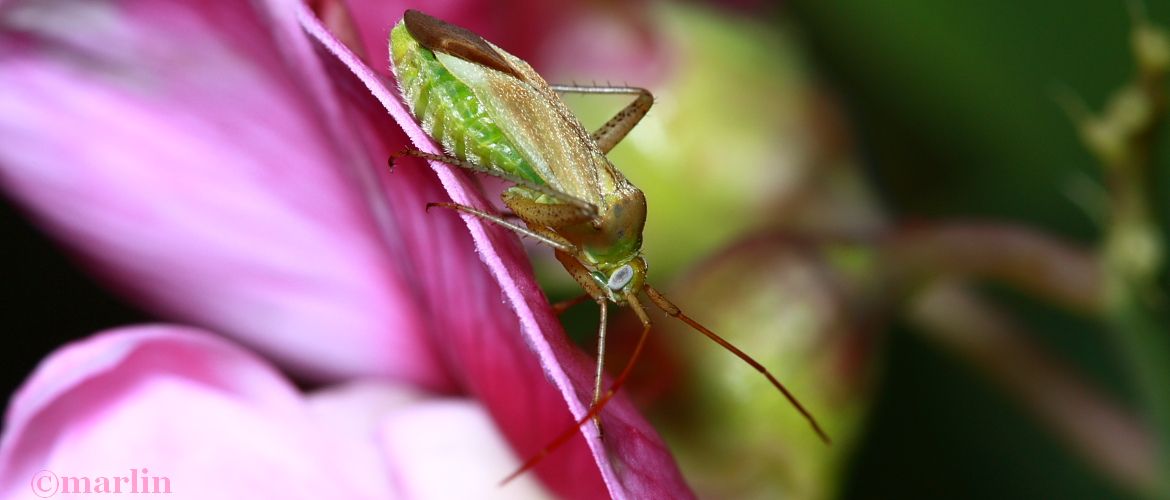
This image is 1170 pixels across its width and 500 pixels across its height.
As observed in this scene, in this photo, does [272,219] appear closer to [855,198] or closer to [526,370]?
[526,370]

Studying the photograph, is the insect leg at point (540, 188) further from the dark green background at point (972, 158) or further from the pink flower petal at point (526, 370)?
the dark green background at point (972, 158)

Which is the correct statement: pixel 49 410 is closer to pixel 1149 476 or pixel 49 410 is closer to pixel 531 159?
pixel 531 159

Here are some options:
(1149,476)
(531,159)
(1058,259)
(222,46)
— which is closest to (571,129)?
(531,159)

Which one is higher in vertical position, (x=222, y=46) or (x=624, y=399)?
(x=222, y=46)

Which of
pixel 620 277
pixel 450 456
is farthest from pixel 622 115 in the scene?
pixel 450 456

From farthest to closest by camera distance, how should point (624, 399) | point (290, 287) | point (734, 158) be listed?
point (734, 158) < point (290, 287) < point (624, 399)
